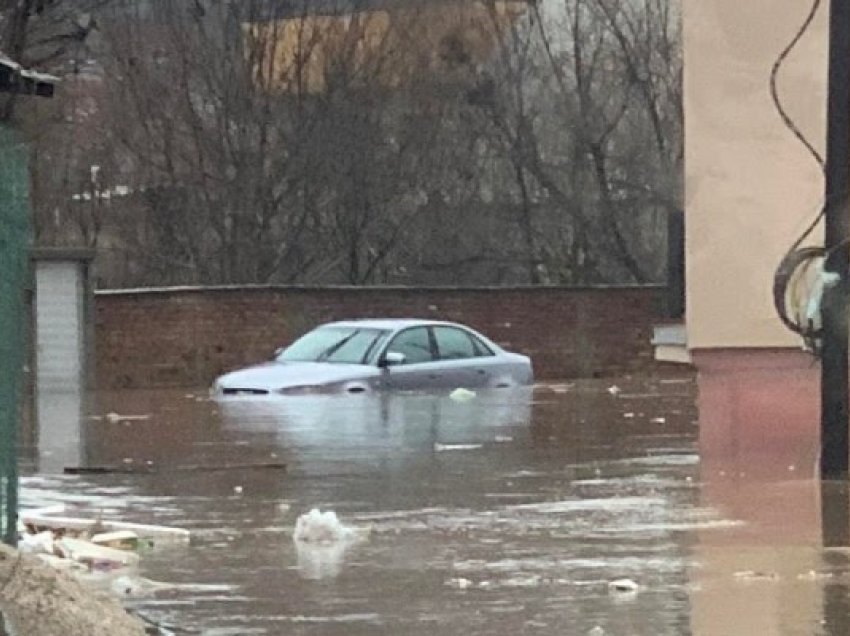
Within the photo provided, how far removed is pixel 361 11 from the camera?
4481cm

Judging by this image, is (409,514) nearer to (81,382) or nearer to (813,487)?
(813,487)

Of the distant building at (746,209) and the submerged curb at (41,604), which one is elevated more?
the distant building at (746,209)

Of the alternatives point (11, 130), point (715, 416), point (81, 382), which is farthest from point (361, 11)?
point (11, 130)

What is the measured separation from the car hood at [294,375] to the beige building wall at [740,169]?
39.6 feet

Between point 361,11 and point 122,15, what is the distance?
4.68 meters

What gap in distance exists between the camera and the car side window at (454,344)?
28.7 meters

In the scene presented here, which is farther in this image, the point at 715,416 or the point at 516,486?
the point at 715,416

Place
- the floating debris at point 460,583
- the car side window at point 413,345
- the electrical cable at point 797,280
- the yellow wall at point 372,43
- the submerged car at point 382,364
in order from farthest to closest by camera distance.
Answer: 1. the yellow wall at point 372,43
2. the car side window at point 413,345
3. the submerged car at point 382,364
4. the electrical cable at point 797,280
5. the floating debris at point 460,583

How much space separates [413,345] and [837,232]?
15707 mm

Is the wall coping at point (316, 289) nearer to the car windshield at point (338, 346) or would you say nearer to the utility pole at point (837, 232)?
the car windshield at point (338, 346)

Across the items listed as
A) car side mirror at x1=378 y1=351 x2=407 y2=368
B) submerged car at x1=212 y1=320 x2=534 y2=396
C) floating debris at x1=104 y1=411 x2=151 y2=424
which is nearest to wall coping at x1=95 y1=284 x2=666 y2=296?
submerged car at x1=212 y1=320 x2=534 y2=396

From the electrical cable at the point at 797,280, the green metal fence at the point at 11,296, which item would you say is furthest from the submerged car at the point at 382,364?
the green metal fence at the point at 11,296

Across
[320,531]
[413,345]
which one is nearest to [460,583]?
[320,531]

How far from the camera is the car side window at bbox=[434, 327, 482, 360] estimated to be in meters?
28.7
